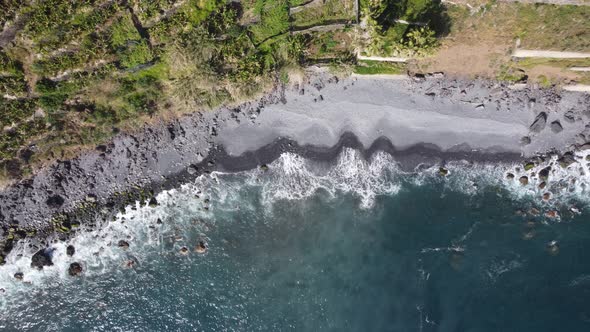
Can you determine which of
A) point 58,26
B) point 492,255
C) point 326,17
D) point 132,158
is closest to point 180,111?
point 132,158

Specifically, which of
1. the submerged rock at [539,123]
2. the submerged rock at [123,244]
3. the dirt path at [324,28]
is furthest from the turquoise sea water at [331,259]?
the dirt path at [324,28]

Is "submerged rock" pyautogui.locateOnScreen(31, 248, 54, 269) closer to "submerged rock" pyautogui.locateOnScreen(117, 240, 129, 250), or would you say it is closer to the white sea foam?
the white sea foam

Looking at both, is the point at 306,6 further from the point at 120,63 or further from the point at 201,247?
the point at 201,247

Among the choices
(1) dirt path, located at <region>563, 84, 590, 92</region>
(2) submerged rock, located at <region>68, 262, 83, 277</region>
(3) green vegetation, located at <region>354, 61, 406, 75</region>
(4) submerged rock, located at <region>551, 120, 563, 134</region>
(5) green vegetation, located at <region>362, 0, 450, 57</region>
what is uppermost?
(5) green vegetation, located at <region>362, 0, 450, 57</region>

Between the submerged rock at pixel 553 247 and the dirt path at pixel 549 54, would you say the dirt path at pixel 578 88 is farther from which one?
the submerged rock at pixel 553 247

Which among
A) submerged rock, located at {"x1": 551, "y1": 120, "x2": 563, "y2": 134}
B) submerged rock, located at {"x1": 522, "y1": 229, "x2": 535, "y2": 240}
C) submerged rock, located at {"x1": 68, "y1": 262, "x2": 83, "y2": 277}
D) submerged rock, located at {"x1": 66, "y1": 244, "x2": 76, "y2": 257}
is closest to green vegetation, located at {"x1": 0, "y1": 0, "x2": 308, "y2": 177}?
submerged rock, located at {"x1": 66, "y1": 244, "x2": 76, "y2": 257}

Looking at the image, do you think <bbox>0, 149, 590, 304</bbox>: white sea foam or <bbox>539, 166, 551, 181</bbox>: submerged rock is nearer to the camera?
<bbox>539, 166, 551, 181</bbox>: submerged rock

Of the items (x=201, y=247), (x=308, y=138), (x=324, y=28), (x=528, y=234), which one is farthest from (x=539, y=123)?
(x=201, y=247)
